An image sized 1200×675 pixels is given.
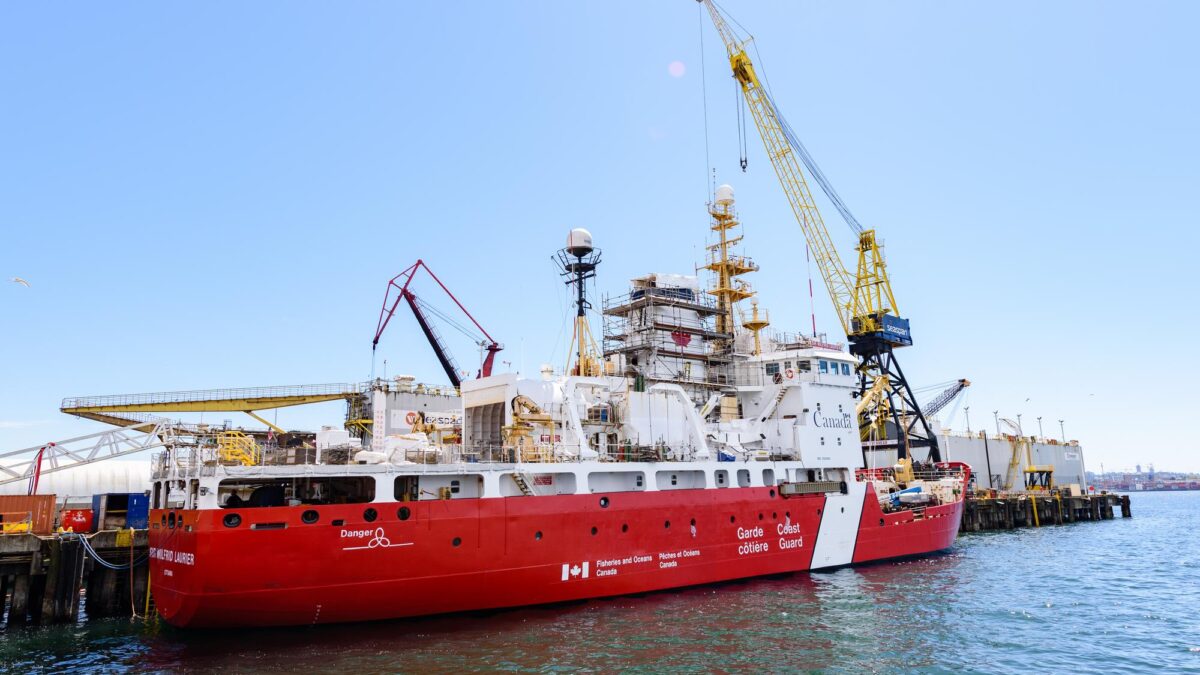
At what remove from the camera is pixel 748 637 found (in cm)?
1834

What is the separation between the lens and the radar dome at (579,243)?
99.7ft

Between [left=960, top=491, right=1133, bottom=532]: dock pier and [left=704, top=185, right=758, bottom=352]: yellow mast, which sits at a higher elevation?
Answer: [left=704, top=185, right=758, bottom=352]: yellow mast

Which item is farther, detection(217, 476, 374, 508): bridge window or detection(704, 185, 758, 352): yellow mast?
detection(704, 185, 758, 352): yellow mast

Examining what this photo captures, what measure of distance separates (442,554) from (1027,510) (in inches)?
2146

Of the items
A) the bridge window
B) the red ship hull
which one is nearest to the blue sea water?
the red ship hull

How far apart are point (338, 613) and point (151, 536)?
21.4 feet

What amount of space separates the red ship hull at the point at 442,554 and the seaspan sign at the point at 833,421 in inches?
224

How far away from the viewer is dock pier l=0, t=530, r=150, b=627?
2212cm

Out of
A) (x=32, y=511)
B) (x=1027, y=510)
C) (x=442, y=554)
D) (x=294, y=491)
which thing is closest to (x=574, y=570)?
(x=442, y=554)

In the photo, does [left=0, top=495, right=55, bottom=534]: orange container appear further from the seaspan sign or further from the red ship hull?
the seaspan sign

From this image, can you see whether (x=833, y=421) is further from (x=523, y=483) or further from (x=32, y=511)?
(x=32, y=511)

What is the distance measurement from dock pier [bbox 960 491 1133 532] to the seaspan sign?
2528cm

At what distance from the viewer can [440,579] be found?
64.5 feet

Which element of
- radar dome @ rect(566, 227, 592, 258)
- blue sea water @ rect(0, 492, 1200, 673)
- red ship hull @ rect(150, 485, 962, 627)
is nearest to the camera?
blue sea water @ rect(0, 492, 1200, 673)
